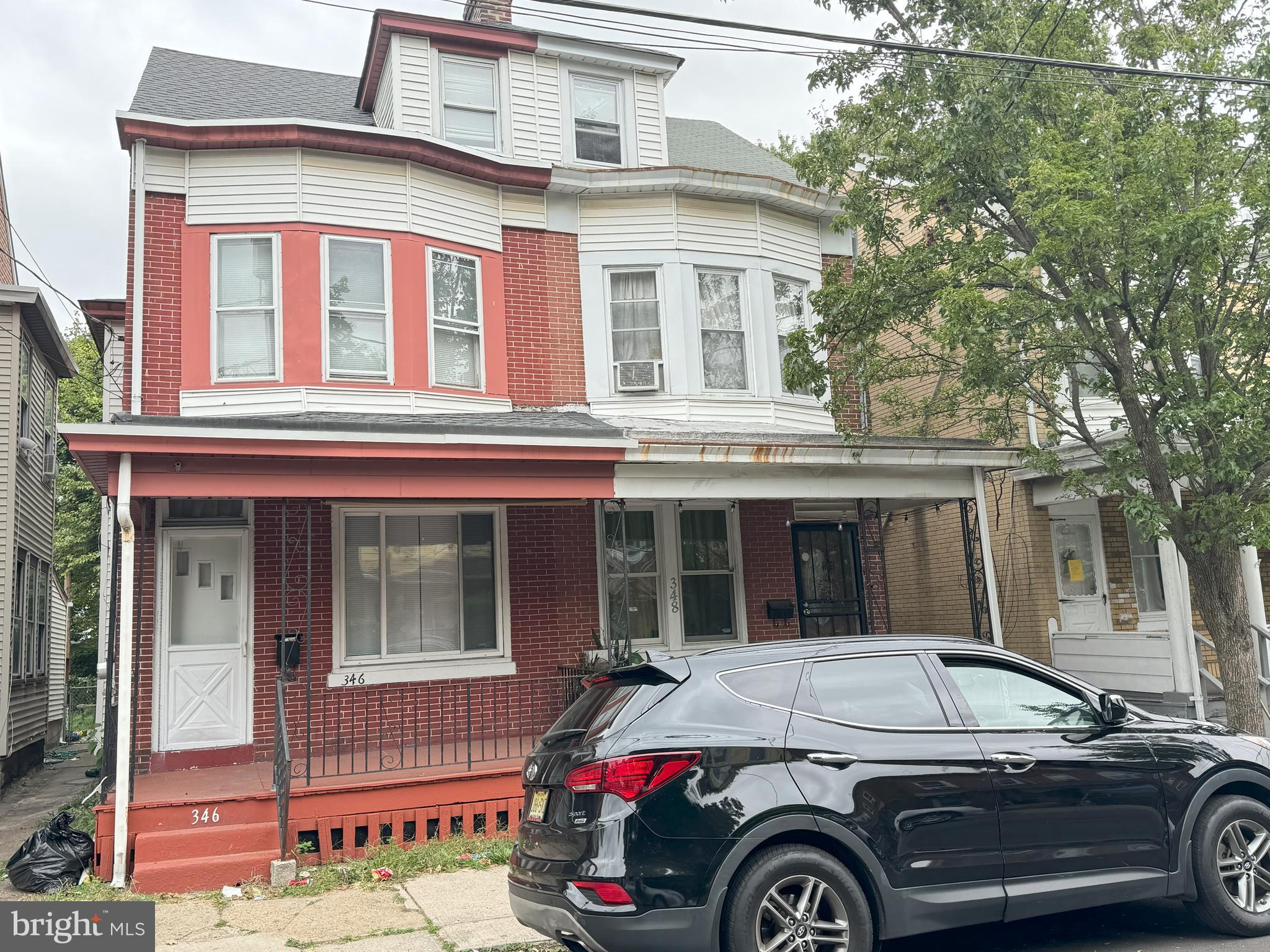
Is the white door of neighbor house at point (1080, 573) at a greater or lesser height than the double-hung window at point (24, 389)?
lesser

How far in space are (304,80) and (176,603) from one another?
26.5 ft

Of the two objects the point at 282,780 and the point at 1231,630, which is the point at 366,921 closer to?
the point at 282,780

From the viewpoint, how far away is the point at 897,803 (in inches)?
188

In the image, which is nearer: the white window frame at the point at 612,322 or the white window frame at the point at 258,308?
the white window frame at the point at 258,308

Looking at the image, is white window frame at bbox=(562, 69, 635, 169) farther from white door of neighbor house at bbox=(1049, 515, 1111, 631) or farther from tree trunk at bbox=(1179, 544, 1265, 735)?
tree trunk at bbox=(1179, 544, 1265, 735)

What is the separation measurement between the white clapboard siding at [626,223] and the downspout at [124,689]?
20.5 ft

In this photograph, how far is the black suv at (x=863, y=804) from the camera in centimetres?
447

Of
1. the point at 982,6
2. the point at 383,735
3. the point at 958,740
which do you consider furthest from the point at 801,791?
the point at 982,6

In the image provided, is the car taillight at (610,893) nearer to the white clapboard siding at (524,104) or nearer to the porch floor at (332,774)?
the porch floor at (332,774)

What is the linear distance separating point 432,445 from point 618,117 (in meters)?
6.68

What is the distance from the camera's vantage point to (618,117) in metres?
13.6

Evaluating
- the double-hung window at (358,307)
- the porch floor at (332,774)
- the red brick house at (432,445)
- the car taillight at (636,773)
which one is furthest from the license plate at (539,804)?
the double-hung window at (358,307)

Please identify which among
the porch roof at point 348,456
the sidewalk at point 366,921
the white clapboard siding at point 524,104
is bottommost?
the sidewalk at point 366,921

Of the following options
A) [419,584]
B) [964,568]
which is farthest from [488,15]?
[964,568]
